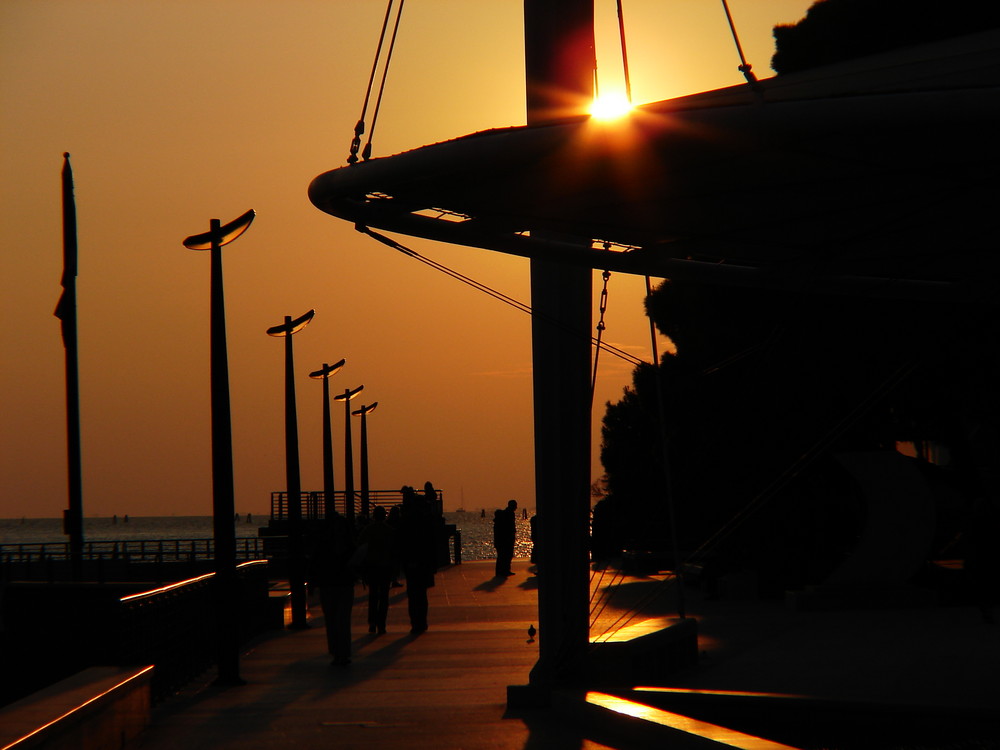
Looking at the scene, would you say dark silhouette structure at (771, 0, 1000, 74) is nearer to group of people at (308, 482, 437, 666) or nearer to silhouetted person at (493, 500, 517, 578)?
group of people at (308, 482, 437, 666)

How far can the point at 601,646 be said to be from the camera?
11266 mm

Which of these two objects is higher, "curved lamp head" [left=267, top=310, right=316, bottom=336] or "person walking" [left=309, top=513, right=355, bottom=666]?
"curved lamp head" [left=267, top=310, right=316, bottom=336]

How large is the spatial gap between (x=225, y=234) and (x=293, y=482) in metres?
10.0

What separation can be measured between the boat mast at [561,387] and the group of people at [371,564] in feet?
12.9

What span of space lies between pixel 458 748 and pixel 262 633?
1074 cm

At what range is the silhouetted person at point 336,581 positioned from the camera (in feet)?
47.2

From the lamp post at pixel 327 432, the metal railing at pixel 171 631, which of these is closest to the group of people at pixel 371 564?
the metal railing at pixel 171 631

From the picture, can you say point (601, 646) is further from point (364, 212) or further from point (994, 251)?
point (994, 251)

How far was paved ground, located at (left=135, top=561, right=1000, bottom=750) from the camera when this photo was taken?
9609mm

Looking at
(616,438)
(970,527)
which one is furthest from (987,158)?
(616,438)

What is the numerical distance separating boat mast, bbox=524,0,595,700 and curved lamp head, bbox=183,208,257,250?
4.77 m

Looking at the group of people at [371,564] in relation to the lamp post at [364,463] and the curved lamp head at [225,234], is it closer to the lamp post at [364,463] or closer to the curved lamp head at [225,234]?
the curved lamp head at [225,234]

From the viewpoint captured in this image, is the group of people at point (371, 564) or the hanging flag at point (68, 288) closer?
the group of people at point (371, 564)

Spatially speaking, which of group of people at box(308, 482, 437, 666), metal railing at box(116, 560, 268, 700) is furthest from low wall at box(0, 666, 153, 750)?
group of people at box(308, 482, 437, 666)
